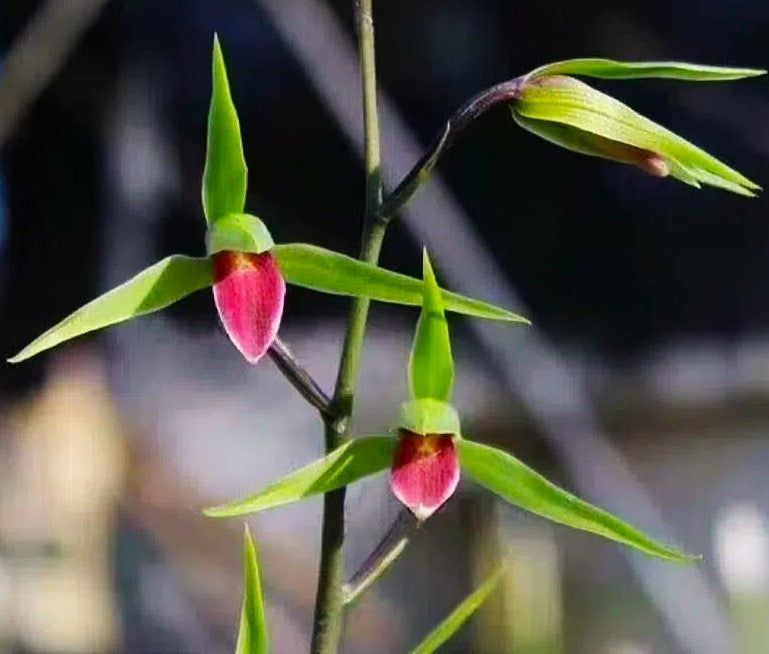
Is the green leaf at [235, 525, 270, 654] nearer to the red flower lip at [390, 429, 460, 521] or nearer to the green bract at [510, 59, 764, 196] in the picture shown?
the red flower lip at [390, 429, 460, 521]

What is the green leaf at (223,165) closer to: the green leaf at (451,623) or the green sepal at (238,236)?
the green sepal at (238,236)

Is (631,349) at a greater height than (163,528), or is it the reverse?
(631,349)

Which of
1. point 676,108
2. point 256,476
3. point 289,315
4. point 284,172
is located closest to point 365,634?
point 256,476

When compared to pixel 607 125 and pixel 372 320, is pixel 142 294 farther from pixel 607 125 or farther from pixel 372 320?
pixel 372 320

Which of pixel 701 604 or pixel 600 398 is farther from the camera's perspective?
pixel 600 398

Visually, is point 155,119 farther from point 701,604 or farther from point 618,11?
point 701,604

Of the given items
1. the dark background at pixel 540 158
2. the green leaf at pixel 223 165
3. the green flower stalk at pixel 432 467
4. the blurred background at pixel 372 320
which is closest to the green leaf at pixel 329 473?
the green flower stalk at pixel 432 467

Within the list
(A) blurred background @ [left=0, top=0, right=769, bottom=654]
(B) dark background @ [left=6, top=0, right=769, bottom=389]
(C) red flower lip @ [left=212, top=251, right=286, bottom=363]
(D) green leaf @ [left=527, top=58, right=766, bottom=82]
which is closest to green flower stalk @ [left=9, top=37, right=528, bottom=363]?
(C) red flower lip @ [left=212, top=251, right=286, bottom=363]
